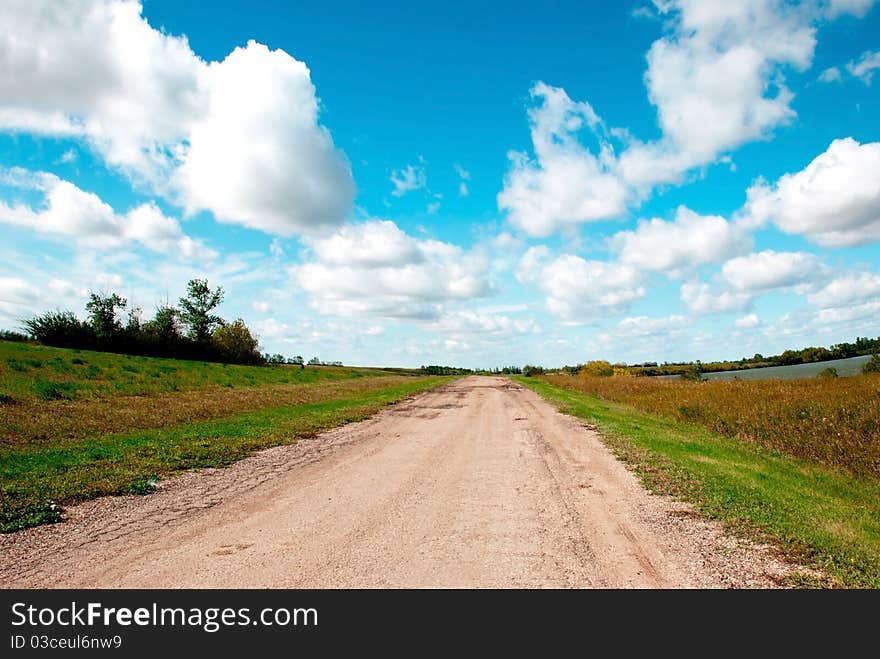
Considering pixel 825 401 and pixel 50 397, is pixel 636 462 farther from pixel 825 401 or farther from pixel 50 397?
pixel 50 397

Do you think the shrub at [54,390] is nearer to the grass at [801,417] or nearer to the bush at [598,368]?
the grass at [801,417]

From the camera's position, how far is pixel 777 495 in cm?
902

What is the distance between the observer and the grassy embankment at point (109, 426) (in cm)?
887

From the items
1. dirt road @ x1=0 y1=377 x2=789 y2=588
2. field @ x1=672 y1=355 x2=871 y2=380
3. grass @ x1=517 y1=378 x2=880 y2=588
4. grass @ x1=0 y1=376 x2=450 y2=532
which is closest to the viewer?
dirt road @ x1=0 y1=377 x2=789 y2=588

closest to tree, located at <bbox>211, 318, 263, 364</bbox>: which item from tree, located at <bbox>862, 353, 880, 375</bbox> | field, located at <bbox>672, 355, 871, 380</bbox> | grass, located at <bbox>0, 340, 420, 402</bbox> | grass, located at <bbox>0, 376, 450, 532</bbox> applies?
grass, located at <bbox>0, 340, 420, 402</bbox>

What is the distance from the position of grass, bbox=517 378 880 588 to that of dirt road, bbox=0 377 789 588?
57 cm

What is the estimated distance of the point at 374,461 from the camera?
11992 millimetres

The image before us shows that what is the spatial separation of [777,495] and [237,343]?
7971cm

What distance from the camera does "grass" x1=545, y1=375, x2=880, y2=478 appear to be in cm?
1378

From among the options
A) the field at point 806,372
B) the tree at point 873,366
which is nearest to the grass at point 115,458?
the field at point 806,372

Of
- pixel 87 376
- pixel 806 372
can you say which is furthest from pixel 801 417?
pixel 806 372

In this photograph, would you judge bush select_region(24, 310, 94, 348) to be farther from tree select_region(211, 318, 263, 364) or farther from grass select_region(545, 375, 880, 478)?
grass select_region(545, 375, 880, 478)
